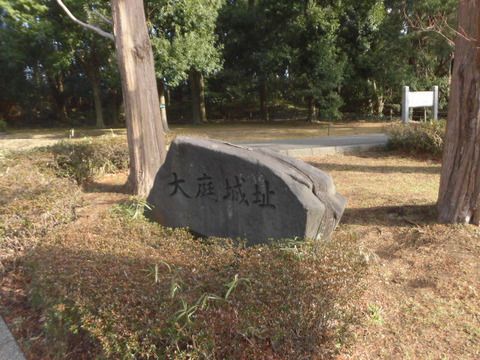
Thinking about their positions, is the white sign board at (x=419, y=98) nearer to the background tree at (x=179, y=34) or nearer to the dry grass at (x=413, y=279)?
the dry grass at (x=413, y=279)

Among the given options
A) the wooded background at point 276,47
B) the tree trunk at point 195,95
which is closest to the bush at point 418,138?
the wooded background at point 276,47

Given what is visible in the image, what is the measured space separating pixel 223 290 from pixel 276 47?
15.0 meters

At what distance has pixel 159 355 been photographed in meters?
1.88

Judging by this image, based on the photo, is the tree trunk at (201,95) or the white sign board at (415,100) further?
the tree trunk at (201,95)

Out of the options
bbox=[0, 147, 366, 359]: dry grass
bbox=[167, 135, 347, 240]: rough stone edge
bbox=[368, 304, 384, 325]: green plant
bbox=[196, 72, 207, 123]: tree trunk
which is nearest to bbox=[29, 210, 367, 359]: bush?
bbox=[0, 147, 366, 359]: dry grass

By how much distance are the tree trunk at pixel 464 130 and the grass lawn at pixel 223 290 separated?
266 mm

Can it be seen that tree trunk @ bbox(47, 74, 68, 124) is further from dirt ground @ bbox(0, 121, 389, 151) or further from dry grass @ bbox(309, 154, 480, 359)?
dry grass @ bbox(309, 154, 480, 359)

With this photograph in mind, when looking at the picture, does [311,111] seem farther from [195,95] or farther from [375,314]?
[375,314]

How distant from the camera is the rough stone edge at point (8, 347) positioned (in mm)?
2533

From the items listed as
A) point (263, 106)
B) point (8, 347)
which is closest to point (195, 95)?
point (263, 106)

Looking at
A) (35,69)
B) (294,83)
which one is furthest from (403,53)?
(35,69)

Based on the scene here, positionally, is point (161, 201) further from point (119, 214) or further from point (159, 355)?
point (159, 355)

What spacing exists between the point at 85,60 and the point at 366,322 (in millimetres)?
18844

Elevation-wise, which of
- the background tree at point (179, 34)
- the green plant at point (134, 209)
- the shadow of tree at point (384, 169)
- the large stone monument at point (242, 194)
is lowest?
the shadow of tree at point (384, 169)
